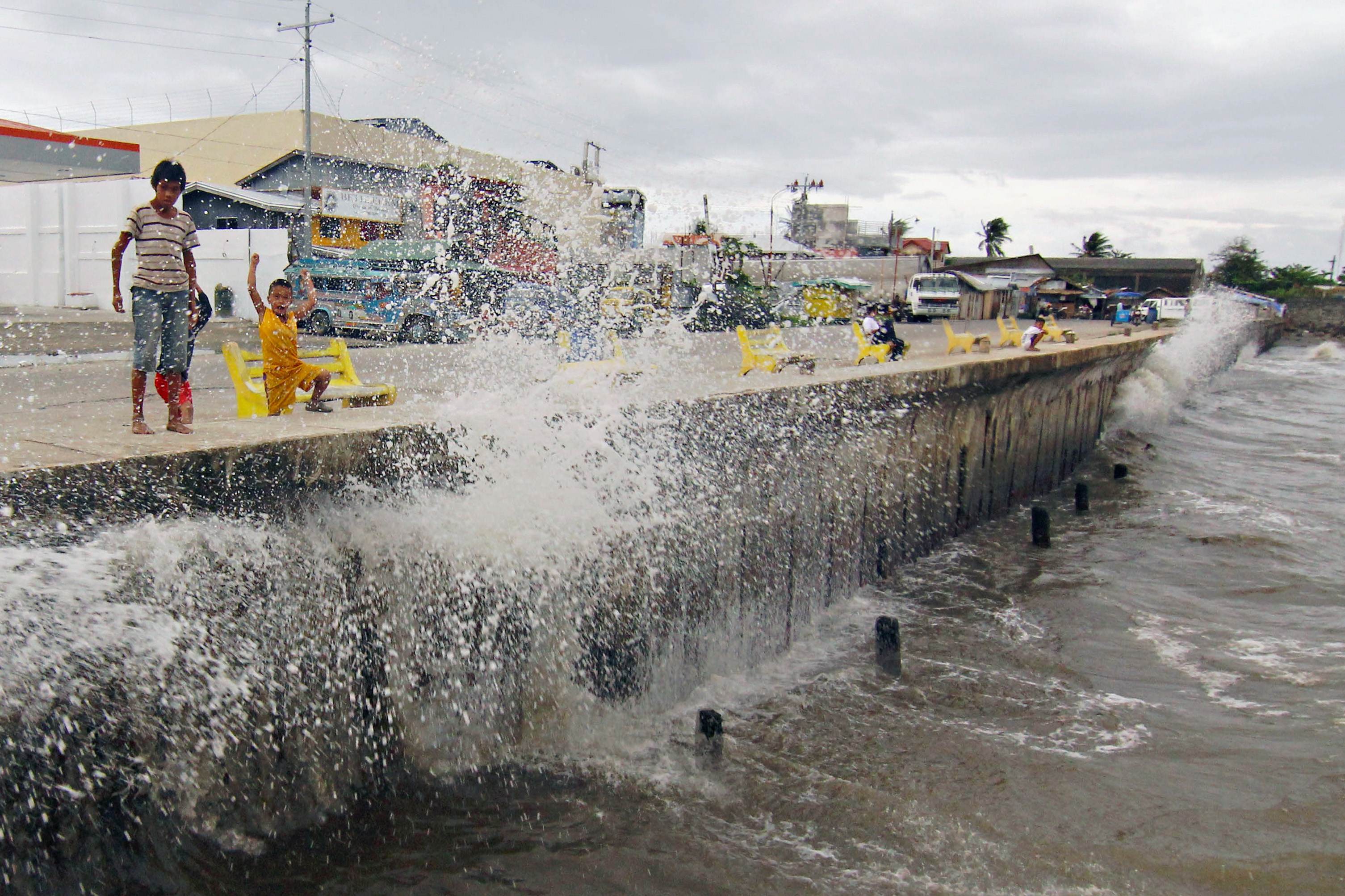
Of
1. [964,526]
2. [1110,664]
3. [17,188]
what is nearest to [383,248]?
[17,188]

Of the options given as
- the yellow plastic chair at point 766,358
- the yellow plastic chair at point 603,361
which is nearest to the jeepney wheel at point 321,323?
the yellow plastic chair at point 766,358

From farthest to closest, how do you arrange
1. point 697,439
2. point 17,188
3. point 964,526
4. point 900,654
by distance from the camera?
point 17,188 → point 964,526 → point 900,654 → point 697,439

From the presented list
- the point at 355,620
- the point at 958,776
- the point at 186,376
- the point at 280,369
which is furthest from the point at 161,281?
the point at 958,776

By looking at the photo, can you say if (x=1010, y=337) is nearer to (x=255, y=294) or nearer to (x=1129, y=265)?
(x=255, y=294)

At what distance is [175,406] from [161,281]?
29.3 inches

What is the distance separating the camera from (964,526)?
11938 millimetres

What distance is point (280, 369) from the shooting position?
647 centimetres

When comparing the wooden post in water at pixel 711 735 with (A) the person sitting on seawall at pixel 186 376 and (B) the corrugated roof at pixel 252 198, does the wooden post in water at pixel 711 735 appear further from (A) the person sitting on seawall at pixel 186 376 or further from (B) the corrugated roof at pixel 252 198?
(B) the corrugated roof at pixel 252 198

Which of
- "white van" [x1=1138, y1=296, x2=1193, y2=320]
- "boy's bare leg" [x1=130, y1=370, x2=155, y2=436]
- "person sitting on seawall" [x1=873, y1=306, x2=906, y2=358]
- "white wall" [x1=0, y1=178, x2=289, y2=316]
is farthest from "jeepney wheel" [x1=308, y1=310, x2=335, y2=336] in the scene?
"white van" [x1=1138, y1=296, x2=1193, y2=320]

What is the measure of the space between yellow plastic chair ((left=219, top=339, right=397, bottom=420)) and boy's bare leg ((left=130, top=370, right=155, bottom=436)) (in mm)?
688

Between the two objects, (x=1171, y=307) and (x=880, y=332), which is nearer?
(x=880, y=332)

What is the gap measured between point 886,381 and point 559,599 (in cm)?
493

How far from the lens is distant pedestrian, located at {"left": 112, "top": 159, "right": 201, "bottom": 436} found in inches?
207

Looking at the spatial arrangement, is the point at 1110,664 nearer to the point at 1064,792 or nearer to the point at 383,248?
the point at 1064,792
